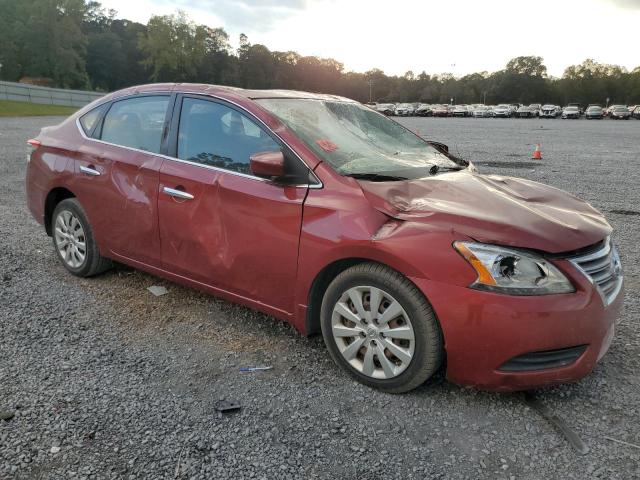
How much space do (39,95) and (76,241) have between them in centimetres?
4614

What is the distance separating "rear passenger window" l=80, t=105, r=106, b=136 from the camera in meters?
4.55

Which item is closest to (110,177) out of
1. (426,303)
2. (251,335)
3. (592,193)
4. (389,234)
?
(251,335)

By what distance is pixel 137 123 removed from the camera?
421cm

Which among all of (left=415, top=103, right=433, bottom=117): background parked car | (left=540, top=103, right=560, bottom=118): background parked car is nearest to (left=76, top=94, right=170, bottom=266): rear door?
(left=415, top=103, right=433, bottom=117): background parked car

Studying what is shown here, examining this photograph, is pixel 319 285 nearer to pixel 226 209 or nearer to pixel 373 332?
pixel 373 332

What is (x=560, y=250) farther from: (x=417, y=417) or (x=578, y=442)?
(x=417, y=417)

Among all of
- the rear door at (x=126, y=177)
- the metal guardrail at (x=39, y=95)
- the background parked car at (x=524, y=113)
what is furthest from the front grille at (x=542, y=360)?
the background parked car at (x=524, y=113)

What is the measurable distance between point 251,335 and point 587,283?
85.5 inches

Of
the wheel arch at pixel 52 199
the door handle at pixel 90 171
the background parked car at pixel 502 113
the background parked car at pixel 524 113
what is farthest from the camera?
the background parked car at pixel 502 113

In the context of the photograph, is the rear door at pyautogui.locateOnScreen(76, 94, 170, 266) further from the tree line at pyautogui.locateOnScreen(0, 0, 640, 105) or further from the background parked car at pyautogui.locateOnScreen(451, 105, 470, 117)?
the tree line at pyautogui.locateOnScreen(0, 0, 640, 105)

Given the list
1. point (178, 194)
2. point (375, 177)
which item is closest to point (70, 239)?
point (178, 194)

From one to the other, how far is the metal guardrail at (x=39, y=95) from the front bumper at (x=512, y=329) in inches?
1837

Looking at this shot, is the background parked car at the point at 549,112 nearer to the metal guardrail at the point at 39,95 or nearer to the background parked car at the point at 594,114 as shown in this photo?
the background parked car at the point at 594,114

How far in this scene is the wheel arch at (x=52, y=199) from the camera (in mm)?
4750
